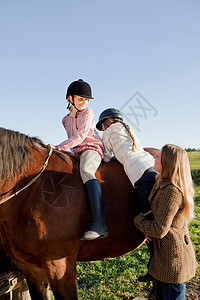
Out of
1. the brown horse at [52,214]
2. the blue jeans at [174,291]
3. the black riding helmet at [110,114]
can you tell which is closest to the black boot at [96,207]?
the brown horse at [52,214]

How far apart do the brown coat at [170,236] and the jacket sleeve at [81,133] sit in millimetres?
1049

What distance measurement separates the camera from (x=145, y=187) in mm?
2832

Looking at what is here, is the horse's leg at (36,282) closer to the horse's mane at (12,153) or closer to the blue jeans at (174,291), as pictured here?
the horse's mane at (12,153)

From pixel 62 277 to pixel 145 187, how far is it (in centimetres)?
123

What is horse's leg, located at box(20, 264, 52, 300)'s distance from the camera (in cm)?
302

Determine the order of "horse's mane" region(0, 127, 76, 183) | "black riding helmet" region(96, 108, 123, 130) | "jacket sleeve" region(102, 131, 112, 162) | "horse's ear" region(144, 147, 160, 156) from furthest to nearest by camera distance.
→ "horse's ear" region(144, 147, 160, 156) → "black riding helmet" region(96, 108, 123, 130) → "jacket sleeve" region(102, 131, 112, 162) → "horse's mane" region(0, 127, 76, 183)

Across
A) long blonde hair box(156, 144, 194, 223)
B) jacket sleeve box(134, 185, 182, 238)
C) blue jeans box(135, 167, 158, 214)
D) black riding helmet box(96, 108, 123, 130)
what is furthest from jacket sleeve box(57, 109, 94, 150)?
jacket sleeve box(134, 185, 182, 238)

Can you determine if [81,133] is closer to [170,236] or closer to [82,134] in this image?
[82,134]

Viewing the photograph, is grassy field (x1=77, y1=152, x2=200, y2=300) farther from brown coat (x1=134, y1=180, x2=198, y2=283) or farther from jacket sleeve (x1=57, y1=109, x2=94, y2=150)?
jacket sleeve (x1=57, y1=109, x2=94, y2=150)

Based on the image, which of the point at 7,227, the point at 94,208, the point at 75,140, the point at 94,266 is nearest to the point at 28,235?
the point at 7,227

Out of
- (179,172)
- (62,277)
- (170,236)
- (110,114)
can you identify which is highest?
(110,114)

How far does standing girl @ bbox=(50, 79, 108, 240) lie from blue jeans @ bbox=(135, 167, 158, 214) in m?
0.44

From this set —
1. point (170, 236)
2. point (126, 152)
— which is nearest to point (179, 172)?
point (170, 236)

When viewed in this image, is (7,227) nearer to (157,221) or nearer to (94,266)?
(157,221)
